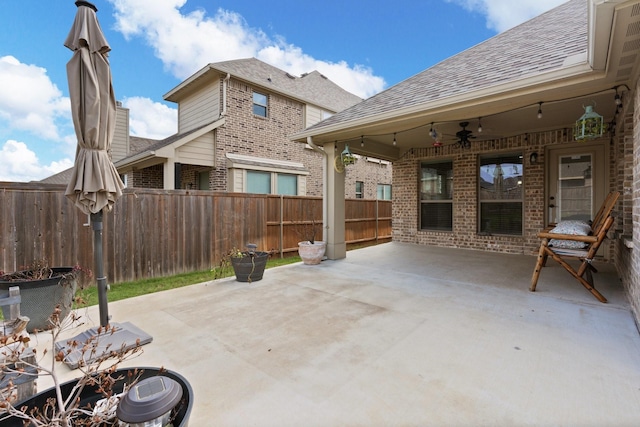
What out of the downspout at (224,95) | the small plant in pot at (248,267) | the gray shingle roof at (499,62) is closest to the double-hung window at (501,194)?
the gray shingle roof at (499,62)

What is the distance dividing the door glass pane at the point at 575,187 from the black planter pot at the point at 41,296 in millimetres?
8500

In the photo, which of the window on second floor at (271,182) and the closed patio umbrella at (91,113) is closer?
the closed patio umbrella at (91,113)

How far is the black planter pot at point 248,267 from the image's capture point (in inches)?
188

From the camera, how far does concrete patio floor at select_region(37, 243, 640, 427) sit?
6.00ft

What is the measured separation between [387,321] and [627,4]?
10.4 ft

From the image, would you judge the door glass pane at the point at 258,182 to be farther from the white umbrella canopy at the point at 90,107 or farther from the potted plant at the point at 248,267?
the white umbrella canopy at the point at 90,107

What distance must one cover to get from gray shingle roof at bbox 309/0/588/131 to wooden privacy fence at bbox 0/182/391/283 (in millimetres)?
2609

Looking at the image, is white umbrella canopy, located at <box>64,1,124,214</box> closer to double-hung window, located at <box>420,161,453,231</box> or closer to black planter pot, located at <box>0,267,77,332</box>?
black planter pot, located at <box>0,267,77,332</box>

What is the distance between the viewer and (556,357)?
2404 millimetres

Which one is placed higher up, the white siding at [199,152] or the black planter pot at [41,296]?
the white siding at [199,152]

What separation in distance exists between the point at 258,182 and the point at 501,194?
7.05m

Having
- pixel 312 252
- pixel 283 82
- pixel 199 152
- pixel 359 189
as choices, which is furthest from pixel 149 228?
pixel 359 189

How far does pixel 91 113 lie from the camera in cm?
258

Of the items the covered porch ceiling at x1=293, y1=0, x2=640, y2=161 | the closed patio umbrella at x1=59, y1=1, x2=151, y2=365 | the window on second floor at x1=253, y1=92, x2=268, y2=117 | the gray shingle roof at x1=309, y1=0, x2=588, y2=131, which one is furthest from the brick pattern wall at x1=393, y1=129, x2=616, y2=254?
the closed patio umbrella at x1=59, y1=1, x2=151, y2=365
